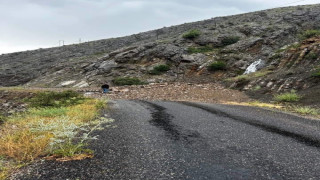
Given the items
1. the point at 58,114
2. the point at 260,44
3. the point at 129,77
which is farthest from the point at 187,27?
the point at 58,114

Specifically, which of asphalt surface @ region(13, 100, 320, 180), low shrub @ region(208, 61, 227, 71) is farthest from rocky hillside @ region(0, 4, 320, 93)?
asphalt surface @ region(13, 100, 320, 180)

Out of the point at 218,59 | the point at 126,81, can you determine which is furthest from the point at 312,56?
the point at 126,81

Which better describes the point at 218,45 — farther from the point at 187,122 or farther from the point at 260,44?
the point at 187,122

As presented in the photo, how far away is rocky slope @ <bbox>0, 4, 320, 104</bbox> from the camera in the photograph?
1072 inches

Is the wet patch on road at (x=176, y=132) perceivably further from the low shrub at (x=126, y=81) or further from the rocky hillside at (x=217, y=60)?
the low shrub at (x=126, y=81)

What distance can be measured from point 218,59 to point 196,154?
33.0 metres

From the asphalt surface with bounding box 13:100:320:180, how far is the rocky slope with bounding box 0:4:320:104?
14304mm

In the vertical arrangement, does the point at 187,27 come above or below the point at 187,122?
above

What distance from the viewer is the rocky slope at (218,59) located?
27219 millimetres

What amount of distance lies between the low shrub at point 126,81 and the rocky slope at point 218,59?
1804 millimetres

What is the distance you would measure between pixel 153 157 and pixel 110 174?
54.5 inches

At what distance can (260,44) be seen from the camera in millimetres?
40875

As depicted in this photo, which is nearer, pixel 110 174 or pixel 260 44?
pixel 110 174

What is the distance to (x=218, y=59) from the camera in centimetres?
3850
